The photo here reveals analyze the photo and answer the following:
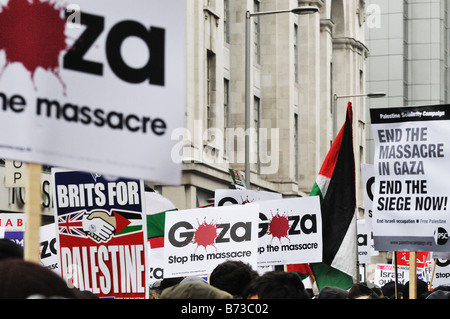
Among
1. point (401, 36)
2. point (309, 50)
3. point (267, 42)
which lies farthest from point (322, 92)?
point (401, 36)

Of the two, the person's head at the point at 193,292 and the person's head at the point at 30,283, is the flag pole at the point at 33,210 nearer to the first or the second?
the person's head at the point at 30,283

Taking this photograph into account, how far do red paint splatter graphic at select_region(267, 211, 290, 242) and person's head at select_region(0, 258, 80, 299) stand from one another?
1016cm

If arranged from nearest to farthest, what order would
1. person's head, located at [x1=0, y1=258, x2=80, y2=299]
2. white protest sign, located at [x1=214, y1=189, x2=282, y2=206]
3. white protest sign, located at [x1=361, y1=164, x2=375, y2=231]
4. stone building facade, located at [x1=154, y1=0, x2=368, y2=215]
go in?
person's head, located at [x1=0, y1=258, x2=80, y2=299] → white protest sign, located at [x1=361, y1=164, x2=375, y2=231] → white protest sign, located at [x1=214, y1=189, x2=282, y2=206] → stone building facade, located at [x1=154, y1=0, x2=368, y2=215]

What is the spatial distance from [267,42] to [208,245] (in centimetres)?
3021

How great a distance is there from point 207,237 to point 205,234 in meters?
0.07

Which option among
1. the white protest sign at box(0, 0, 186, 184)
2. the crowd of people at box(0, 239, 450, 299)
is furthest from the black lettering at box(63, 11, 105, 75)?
the crowd of people at box(0, 239, 450, 299)

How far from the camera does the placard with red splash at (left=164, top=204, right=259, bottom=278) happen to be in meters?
12.2

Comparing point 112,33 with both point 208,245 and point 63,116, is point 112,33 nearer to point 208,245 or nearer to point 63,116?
point 63,116

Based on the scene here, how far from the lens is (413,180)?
11.2m

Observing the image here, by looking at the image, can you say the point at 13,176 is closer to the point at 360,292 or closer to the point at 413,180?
the point at 413,180

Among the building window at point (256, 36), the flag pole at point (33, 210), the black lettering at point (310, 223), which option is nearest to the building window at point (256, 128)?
the building window at point (256, 36)

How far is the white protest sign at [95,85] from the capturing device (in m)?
4.14

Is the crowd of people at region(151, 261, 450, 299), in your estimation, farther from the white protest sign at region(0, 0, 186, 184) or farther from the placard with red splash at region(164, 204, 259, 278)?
the placard with red splash at region(164, 204, 259, 278)

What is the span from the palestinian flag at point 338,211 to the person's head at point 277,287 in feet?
19.6
